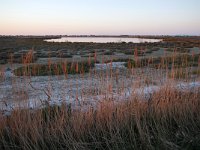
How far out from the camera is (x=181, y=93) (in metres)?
6.62

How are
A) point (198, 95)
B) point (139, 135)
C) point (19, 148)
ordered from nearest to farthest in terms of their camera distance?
point (19, 148) < point (139, 135) < point (198, 95)

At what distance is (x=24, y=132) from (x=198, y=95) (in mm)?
4192

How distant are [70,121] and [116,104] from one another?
1.06 meters

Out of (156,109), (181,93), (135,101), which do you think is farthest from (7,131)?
(181,93)

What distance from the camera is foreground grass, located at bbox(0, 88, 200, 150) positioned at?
466 cm

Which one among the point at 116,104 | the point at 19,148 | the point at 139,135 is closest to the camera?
the point at 19,148

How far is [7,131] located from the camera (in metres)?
4.80

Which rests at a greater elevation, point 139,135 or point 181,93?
point 181,93

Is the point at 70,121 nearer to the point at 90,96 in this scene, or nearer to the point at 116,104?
the point at 116,104

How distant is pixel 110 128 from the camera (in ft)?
15.9

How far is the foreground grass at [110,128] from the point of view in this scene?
15.3ft

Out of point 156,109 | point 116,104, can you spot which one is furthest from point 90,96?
point 156,109

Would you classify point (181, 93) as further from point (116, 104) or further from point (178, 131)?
point (116, 104)

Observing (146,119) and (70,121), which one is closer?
(70,121)
